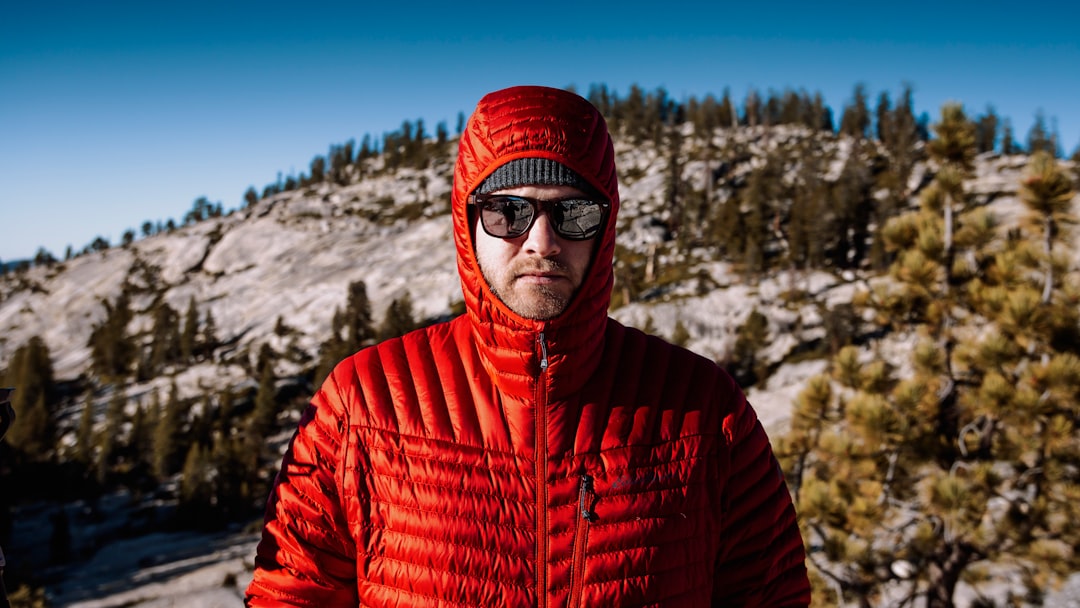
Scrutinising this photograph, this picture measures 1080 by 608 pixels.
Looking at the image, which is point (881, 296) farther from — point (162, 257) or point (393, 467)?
point (162, 257)

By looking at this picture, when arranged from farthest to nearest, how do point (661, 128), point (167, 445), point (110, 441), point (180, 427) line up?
point (661, 128)
point (180, 427)
point (110, 441)
point (167, 445)

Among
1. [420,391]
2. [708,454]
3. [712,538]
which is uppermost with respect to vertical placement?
[420,391]

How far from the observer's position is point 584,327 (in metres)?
1.99

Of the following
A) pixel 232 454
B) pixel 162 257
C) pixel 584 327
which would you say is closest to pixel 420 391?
pixel 584 327

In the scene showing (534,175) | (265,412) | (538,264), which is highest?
(534,175)

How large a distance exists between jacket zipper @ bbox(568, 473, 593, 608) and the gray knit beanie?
1009 mm

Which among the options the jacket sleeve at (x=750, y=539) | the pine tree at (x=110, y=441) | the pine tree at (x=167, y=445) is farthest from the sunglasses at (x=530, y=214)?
the pine tree at (x=110, y=441)

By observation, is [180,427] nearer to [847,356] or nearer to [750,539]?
[847,356]

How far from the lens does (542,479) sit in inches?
76.9

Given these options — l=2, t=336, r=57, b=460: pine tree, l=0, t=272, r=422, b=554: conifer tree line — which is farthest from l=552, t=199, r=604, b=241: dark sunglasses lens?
l=2, t=336, r=57, b=460: pine tree

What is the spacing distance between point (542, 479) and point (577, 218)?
0.91 m

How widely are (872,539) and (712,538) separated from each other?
19.6 ft

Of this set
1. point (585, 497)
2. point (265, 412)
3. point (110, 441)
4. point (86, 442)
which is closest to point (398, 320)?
point (265, 412)

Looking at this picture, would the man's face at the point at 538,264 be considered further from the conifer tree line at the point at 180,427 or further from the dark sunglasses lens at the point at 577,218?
the conifer tree line at the point at 180,427
